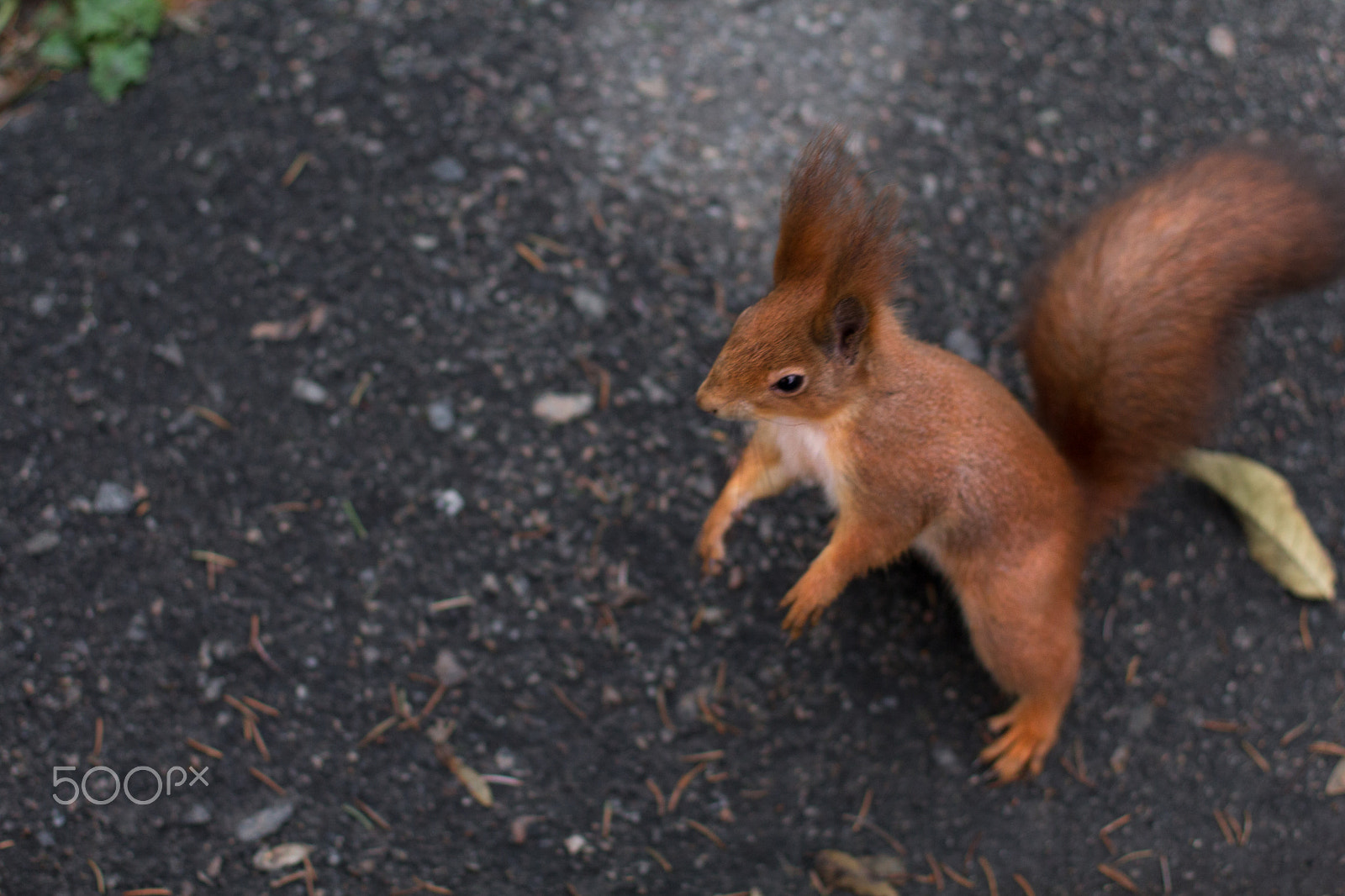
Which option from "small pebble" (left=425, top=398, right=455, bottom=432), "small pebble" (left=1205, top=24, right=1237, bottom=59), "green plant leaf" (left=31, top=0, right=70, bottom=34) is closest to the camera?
"small pebble" (left=425, top=398, right=455, bottom=432)

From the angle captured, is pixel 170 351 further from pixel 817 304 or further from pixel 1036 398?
pixel 1036 398

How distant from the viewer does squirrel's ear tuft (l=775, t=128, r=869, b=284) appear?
1.32m

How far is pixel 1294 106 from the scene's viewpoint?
8.23ft

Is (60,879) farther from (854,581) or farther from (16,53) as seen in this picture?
(16,53)

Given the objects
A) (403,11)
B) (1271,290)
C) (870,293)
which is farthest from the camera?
(403,11)

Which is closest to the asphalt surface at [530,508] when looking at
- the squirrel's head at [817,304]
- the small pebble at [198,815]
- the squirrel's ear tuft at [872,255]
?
the small pebble at [198,815]

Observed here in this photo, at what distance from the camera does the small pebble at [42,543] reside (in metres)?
1.98

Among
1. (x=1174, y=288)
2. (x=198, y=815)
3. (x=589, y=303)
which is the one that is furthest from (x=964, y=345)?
(x=198, y=815)

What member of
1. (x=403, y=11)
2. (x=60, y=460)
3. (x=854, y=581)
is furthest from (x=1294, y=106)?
(x=60, y=460)

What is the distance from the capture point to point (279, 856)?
6.06 feet

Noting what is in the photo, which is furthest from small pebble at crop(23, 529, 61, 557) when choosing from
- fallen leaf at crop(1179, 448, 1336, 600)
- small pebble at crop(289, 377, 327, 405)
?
fallen leaf at crop(1179, 448, 1336, 600)

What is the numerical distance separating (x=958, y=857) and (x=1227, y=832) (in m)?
0.57

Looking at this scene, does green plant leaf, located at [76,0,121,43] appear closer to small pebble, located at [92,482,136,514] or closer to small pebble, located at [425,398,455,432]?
small pebble, located at [92,482,136,514]

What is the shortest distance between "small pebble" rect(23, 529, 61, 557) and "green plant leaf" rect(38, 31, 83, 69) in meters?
1.20
